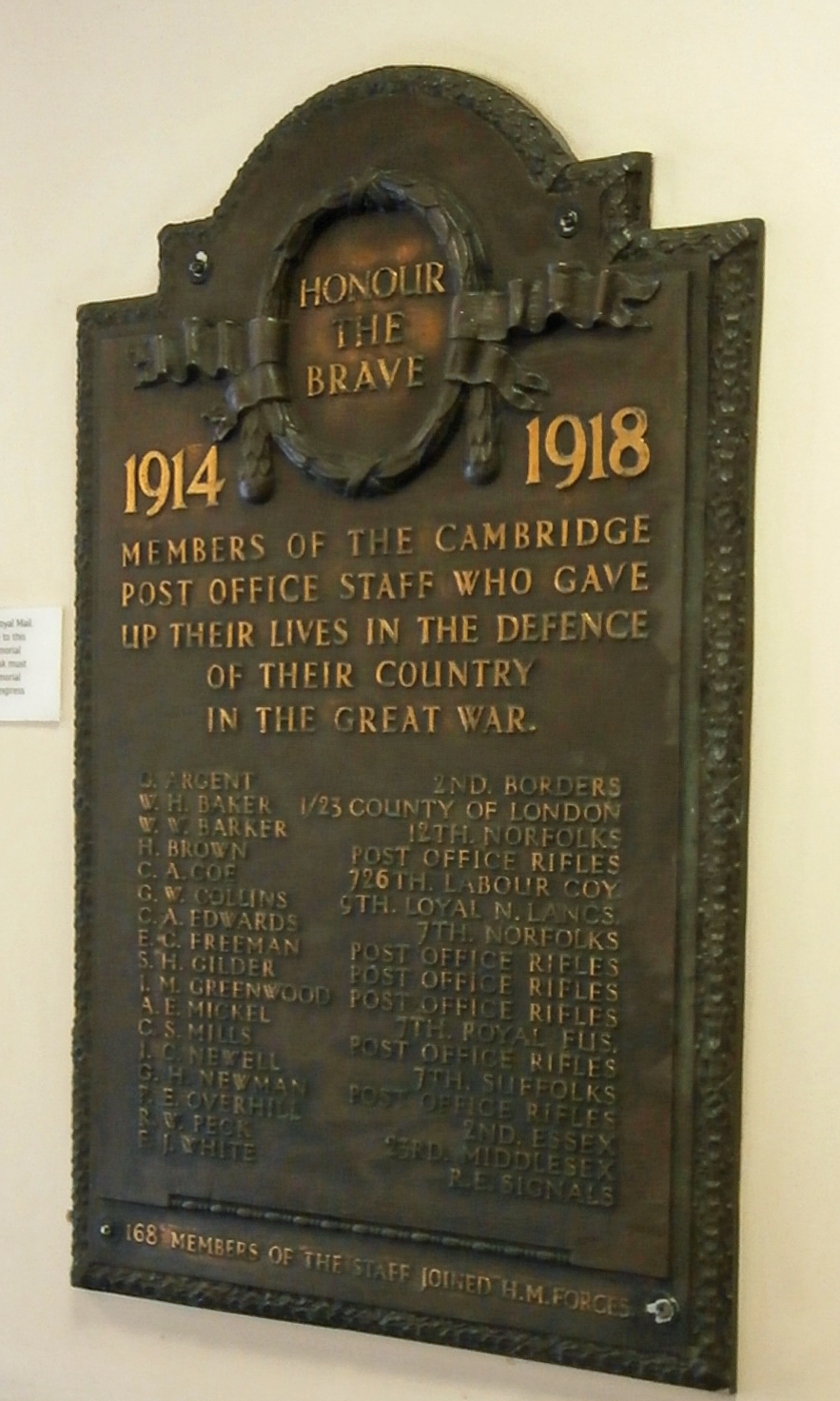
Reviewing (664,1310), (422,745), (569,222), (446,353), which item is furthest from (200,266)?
(664,1310)

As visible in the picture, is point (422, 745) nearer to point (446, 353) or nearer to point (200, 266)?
point (446, 353)

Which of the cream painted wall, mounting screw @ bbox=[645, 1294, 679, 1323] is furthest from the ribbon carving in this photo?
mounting screw @ bbox=[645, 1294, 679, 1323]

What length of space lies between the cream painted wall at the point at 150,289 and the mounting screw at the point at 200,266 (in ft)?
0.31

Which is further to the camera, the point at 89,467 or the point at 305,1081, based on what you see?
the point at 89,467

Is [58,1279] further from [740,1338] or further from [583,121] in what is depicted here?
[583,121]

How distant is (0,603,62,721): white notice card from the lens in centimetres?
203

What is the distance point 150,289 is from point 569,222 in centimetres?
64

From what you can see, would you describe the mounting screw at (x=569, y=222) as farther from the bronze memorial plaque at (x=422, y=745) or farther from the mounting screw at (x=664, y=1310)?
the mounting screw at (x=664, y=1310)

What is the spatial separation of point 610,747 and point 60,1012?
93cm

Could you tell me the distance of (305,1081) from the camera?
1.84 meters

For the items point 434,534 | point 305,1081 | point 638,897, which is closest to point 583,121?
point 434,534

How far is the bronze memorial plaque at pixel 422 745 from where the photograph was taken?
5.43ft

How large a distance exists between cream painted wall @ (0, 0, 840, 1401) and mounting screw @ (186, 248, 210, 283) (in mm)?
94

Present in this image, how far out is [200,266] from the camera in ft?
6.25
